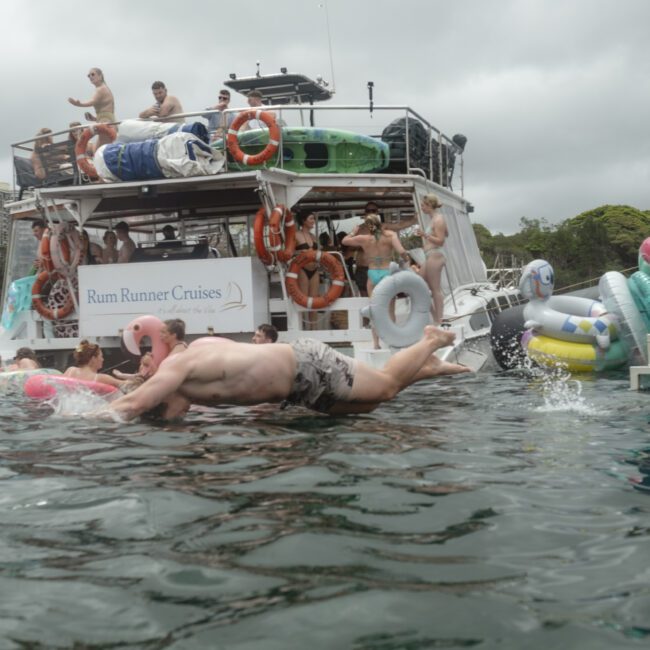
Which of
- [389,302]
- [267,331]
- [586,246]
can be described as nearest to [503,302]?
[389,302]

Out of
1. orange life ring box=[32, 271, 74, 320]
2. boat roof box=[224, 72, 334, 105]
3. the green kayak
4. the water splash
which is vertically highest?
boat roof box=[224, 72, 334, 105]

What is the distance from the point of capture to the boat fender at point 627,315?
10.9m

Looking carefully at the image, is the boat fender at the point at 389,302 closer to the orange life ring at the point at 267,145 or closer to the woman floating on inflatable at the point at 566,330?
the woman floating on inflatable at the point at 566,330

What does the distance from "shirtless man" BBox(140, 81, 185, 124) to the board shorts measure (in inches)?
325

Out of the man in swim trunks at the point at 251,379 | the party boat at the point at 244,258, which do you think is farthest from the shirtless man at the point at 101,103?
the man in swim trunks at the point at 251,379

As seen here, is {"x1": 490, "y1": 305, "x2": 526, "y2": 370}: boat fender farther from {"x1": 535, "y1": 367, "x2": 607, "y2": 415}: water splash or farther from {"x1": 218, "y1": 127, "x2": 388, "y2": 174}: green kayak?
{"x1": 218, "y1": 127, "x2": 388, "y2": 174}: green kayak

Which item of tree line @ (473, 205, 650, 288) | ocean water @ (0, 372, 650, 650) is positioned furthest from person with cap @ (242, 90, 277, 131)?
tree line @ (473, 205, 650, 288)

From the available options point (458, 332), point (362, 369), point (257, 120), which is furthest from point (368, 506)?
point (257, 120)

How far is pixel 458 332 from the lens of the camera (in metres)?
11.8

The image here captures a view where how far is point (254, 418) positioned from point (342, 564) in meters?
3.80

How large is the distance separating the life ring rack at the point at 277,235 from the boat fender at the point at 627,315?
4.49 m

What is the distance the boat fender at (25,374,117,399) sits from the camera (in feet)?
27.1

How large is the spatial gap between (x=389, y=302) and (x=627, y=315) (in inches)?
124

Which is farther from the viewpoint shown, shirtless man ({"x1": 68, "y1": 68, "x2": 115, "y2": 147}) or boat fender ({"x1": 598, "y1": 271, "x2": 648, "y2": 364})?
shirtless man ({"x1": 68, "y1": 68, "x2": 115, "y2": 147})
